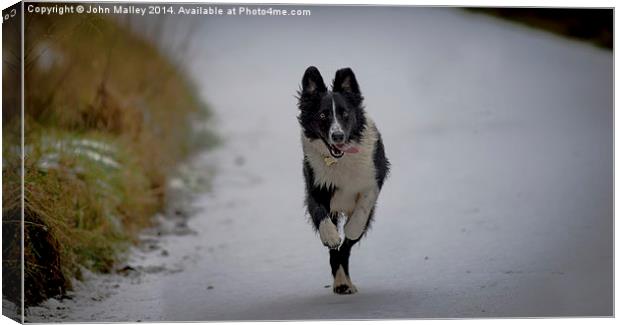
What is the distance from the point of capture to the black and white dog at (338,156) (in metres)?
5.45

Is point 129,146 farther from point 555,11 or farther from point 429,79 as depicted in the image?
point 555,11

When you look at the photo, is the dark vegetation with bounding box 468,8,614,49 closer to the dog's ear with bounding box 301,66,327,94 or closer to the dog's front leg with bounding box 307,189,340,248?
the dog's ear with bounding box 301,66,327,94

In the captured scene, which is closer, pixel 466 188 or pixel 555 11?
pixel 555 11

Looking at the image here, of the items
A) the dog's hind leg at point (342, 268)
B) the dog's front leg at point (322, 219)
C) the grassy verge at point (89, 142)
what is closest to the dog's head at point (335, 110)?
the dog's front leg at point (322, 219)

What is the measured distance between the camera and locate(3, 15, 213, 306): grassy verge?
20.6 feet

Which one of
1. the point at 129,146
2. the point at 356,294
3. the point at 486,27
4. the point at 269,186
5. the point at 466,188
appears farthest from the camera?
the point at 269,186

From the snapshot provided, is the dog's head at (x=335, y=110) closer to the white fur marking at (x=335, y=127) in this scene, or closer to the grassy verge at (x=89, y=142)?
the white fur marking at (x=335, y=127)

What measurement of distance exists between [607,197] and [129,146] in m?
3.91

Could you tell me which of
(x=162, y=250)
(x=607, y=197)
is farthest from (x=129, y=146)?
(x=607, y=197)

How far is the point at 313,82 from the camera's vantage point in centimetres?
550

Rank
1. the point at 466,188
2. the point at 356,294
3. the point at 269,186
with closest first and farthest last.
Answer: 1. the point at 356,294
2. the point at 466,188
3. the point at 269,186

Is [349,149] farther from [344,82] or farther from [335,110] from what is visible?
[344,82]

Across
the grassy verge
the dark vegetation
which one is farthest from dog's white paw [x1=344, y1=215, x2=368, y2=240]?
the grassy verge

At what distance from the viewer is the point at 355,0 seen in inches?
253
